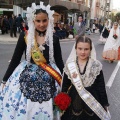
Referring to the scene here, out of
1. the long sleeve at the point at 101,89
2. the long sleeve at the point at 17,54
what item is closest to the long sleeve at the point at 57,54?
the long sleeve at the point at 17,54

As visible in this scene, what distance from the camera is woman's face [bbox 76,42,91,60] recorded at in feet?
8.82

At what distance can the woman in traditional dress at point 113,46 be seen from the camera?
30.9ft

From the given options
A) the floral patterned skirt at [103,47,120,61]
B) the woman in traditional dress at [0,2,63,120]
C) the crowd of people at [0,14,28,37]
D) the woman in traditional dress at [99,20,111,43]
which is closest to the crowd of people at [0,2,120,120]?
the woman in traditional dress at [0,2,63,120]

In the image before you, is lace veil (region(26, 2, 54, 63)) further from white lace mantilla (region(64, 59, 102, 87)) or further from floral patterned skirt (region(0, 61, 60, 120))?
white lace mantilla (region(64, 59, 102, 87))

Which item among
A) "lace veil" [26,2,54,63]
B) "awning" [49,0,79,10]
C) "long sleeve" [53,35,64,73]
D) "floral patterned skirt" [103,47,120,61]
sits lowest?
"floral patterned skirt" [103,47,120,61]

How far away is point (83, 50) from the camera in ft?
8.82

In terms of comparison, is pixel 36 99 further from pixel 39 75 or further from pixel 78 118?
pixel 78 118

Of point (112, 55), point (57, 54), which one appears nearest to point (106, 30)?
point (112, 55)

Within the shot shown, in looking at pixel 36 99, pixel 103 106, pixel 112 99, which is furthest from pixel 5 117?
pixel 112 99

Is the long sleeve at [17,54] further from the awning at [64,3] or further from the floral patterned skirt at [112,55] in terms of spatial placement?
the awning at [64,3]

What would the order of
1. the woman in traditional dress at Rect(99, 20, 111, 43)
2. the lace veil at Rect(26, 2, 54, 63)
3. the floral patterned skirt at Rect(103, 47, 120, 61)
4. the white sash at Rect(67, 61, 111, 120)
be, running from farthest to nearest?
the woman in traditional dress at Rect(99, 20, 111, 43)
the floral patterned skirt at Rect(103, 47, 120, 61)
the lace veil at Rect(26, 2, 54, 63)
the white sash at Rect(67, 61, 111, 120)

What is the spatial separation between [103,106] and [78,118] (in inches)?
11.6

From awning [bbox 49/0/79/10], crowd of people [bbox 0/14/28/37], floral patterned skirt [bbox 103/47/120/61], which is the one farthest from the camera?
awning [bbox 49/0/79/10]

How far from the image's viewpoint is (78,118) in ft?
9.00
